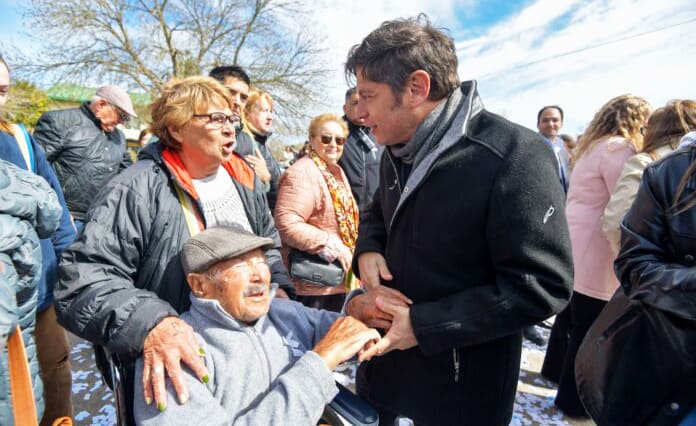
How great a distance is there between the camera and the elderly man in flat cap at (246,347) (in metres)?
1.34

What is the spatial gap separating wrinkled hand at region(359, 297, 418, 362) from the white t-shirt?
92 centimetres

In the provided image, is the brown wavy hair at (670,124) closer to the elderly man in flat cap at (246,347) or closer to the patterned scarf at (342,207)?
the patterned scarf at (342,207)

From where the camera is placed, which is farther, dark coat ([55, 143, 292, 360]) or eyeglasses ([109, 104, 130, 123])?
eyeglasses ([109, 104, 130, 123])

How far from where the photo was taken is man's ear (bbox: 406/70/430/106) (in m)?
1.45

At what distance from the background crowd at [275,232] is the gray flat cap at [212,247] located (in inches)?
4.1

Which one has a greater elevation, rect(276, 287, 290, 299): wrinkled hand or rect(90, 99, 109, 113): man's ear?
rect(90, 99, 109, 113): man's ear

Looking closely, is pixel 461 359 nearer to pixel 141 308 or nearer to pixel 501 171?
pixel 501 171

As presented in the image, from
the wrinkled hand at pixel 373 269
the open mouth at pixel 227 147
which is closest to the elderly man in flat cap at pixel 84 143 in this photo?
the open mouth at pixel 227 147

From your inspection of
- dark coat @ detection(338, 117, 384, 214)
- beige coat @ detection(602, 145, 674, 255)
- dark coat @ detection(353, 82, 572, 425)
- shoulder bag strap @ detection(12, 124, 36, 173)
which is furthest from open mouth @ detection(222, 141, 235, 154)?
beige coat @ detection(602, 145, 674, 255)

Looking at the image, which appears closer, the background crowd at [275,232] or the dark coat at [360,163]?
the background crowd at [275,232]

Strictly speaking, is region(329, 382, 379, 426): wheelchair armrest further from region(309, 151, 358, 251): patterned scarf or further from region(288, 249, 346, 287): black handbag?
region(309, 151, 358, 251): patterned scarf

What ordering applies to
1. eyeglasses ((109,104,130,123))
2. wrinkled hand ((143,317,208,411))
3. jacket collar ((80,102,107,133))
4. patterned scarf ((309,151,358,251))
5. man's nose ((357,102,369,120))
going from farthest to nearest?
eyeglasses ((109,104,130,123)) → jacket collar ((80,102,107,133)) → patterned scarf ((309,151,358,251)) → man's nose ((357,102,369,120)) → wrinkled hand ((143,317,208,411))

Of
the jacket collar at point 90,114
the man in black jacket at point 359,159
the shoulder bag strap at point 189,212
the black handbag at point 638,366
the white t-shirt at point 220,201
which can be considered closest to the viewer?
the black handbag at point 638,366

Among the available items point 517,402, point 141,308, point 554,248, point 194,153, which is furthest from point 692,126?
point 141,308
